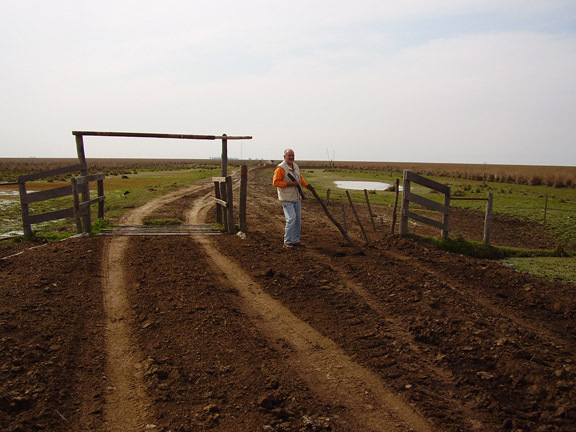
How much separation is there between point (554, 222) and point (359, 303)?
45.7ft

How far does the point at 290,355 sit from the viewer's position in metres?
5.02

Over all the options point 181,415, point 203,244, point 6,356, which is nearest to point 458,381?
point 181,415

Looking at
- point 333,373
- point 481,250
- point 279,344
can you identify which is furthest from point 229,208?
point 333,373

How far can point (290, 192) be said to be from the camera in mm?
10023

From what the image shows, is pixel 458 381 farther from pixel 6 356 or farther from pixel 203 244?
pixel 203 244

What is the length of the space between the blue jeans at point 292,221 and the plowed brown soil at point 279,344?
1234mm

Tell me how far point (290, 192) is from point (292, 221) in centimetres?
67

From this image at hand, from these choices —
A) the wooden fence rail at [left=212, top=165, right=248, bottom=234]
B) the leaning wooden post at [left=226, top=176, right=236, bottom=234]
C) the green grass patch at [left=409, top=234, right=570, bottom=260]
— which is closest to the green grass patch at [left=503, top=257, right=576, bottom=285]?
the green grass patch at [left=409, top=234, right=570, bottom=260]

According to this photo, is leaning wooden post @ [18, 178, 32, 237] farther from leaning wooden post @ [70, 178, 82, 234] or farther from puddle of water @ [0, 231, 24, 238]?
puddle of water @ [0, 231, 24, 238]

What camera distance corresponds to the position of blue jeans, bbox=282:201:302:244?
9.97m

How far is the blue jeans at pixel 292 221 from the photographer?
9969 mm

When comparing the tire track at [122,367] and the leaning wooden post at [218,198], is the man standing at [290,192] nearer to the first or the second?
the leaning wooden post at [218,198]

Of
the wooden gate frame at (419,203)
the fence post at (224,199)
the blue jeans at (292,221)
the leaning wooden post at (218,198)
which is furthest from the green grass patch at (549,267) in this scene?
the leaning wooden post at (218,198)

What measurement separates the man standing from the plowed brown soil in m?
1.25
